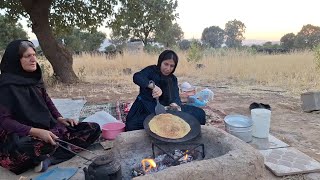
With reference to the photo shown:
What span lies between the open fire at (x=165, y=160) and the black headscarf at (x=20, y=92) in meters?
1.07

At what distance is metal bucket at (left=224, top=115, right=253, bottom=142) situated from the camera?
3.16m

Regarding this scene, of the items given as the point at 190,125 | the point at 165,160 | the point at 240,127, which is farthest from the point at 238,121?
the point at 165,160

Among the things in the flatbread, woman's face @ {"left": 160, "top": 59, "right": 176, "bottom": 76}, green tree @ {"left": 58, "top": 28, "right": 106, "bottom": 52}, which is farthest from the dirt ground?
green tree @ {"left": 58, "top": 28, "right": 106, "bottom": 52}

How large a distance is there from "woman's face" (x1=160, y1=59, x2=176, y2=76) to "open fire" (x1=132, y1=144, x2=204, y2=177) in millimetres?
991

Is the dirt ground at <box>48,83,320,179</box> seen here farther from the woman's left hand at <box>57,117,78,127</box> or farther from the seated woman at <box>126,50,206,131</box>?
the woman's left hand at <box>57,117,78,127</box>

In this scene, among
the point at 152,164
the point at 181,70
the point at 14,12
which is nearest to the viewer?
the point at 152,164

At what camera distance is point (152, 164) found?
2.25 meters

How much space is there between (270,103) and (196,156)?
3255mm

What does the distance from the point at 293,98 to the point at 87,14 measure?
5.81m

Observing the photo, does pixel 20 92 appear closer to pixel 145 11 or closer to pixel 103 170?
pixel 103 170

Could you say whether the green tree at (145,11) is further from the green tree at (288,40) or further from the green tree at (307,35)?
the green tree at (288,40)

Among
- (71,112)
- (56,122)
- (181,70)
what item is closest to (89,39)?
(181,70)

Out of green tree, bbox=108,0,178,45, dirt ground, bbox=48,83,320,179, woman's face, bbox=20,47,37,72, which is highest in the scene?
green tree, bbox=108,0,178,45

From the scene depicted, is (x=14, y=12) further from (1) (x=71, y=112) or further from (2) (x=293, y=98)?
(2) (x=293, y=98)
